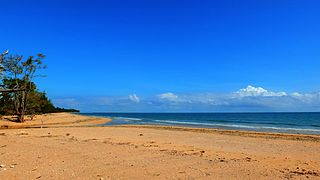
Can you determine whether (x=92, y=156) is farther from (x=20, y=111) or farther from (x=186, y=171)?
(x=20, y=111)

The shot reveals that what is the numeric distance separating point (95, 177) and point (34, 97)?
1552 inches

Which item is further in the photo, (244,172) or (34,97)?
(34,97)

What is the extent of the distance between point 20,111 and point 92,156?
31.5 meters

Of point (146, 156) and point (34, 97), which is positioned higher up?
point (34, 97)

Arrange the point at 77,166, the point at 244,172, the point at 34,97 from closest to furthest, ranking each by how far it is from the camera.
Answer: the point at 244,172
the point at 77,166
the point at 34,97

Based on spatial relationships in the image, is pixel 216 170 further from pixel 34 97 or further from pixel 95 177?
pixel 34 97

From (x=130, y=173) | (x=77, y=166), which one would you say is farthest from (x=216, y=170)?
(x=77, y=166)

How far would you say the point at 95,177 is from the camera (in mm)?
8320

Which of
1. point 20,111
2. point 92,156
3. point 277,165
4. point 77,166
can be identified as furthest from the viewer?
point 20,111

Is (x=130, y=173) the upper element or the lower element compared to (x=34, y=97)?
lower

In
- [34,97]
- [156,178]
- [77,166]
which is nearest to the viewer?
[156,178]

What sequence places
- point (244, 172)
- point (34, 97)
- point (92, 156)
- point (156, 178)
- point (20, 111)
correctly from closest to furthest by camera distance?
1. point (156, 178)
2. point (244, 172)
3. point (92, 156)
4. point (20, 111)
5. point (34, 97)

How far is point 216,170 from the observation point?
30.4 ft

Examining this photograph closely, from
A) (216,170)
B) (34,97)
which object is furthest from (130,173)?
(34,97)
